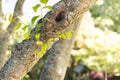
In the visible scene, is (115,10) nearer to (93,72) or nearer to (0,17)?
(93,72)

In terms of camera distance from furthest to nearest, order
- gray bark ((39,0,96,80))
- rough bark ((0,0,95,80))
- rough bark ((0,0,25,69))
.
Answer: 1. rough bark ((0,0,25,69))
2. gray bark ((39,0,96,80))
3. rough bark ((0,0,95,80))

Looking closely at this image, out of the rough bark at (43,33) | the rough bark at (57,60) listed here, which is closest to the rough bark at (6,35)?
the rough bark at (57,60)

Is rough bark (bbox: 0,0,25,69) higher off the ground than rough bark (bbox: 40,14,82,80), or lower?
higher

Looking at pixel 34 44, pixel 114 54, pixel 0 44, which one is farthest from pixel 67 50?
pixel 114 54

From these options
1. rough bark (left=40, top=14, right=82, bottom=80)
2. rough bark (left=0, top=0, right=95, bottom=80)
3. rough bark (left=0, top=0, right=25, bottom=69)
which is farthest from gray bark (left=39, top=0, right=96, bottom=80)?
rough bark (left=0, top=0, right=95, bottom=80)

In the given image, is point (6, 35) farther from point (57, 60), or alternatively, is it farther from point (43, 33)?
point (43, 33)

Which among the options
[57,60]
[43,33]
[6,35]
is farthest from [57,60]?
[43,33]

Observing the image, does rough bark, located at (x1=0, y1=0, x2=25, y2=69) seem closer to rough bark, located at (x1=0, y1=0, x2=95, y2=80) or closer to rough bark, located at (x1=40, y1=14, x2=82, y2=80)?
rough bark, located at (x1=40, y1=14, x2=82, y2=80)

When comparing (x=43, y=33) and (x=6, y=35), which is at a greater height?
(x=43, y=33)

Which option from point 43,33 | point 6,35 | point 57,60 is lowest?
point 57,60
